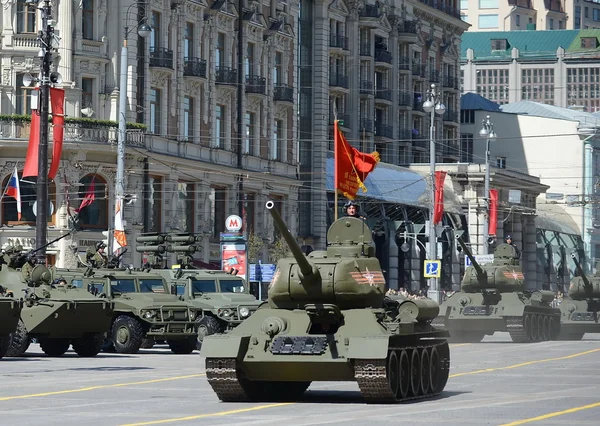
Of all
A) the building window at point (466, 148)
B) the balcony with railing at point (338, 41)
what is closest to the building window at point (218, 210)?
the balcony with railing at point (338, 41)

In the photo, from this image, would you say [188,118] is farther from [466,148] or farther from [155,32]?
[466,148]

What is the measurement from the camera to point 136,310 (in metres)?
35.0

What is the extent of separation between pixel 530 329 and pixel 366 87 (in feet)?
133

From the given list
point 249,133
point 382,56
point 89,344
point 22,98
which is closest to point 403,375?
point 89,344

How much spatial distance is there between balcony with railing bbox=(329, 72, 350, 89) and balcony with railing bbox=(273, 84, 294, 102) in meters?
7.45

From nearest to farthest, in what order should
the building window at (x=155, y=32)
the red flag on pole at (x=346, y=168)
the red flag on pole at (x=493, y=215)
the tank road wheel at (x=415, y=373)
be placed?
the tank road wheel at (x=415, y=373) → the red flag on pole at (x=346, y=168) → the building window at (x=155, y=32) → the red flag on pole at (x=493, y=215)

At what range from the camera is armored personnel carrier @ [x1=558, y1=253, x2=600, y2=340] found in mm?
47531

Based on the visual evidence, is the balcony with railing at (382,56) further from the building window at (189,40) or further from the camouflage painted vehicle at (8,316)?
the camouflage painted vehicle at (8,316)

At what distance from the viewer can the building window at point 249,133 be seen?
67.5 meters

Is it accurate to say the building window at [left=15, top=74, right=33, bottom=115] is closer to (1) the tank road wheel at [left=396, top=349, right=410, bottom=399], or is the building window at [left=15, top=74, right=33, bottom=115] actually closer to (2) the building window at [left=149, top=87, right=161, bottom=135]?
(2) the building window at [left=149, top=87, right=161, bottom=135]

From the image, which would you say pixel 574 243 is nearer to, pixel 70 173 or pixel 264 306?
pixel 70 173

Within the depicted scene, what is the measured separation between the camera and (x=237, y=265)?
158 feet

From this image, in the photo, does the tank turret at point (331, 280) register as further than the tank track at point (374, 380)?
Yes

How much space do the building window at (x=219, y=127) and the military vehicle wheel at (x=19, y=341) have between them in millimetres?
32688
